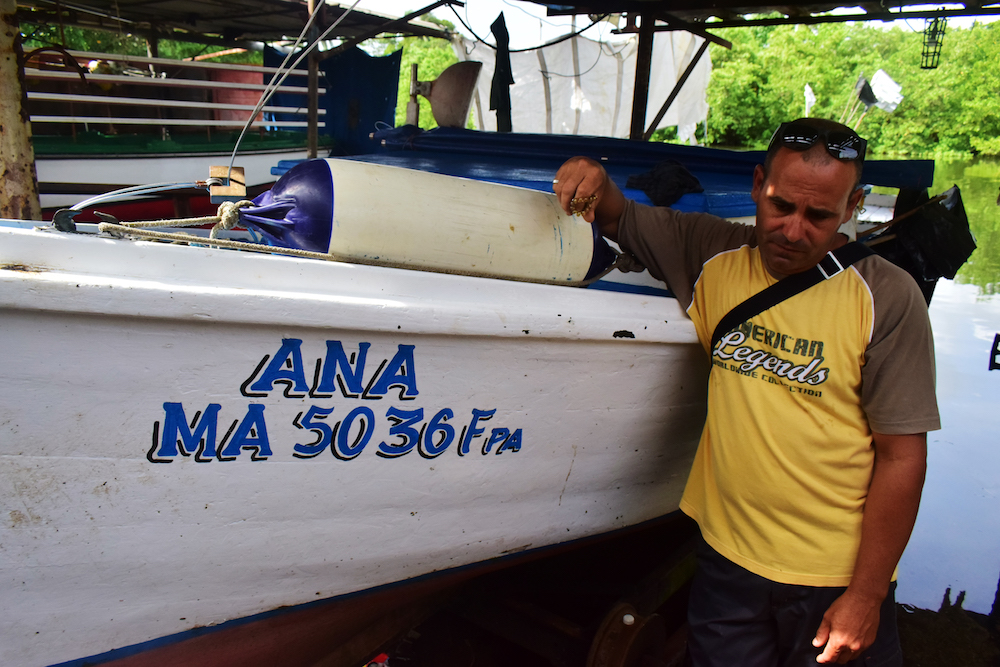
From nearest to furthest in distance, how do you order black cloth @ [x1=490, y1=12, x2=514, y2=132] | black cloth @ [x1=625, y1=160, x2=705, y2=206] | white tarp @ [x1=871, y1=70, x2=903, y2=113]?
black cloth @ [x1=625, y1=160, x2=705, y2=206]
black cloth @ [x1=490, y1=12, x2=514, y2=132]
white tarp @ [x1=871, y1=70, x2=903, y2=113]

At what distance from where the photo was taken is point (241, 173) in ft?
6.14

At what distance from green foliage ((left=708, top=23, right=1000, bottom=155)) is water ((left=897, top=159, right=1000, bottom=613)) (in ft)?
70.5

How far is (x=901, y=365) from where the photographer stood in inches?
53.3

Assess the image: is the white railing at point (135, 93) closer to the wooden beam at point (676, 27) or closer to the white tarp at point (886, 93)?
the wooden beam at point (676, 27)

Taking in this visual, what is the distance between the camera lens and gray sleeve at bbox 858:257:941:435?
1.36 m

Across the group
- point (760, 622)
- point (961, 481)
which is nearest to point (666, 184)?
point (760, 622)

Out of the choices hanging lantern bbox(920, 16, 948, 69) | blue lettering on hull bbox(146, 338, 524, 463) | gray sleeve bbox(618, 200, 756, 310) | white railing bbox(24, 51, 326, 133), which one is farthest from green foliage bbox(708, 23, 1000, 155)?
blue lettering on hull bbox(146, 338, 524, 463)

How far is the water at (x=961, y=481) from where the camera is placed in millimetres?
2838

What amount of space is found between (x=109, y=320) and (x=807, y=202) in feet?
4.79

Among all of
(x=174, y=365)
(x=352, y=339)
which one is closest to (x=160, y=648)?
(x=174, y=365)

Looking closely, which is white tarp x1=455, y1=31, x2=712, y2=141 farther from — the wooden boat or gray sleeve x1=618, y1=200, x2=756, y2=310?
the wooden boat


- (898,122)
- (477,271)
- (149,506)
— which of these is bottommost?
(149,506)

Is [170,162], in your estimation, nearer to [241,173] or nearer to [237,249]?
[241,173]

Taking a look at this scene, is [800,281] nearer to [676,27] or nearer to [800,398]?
[800,398]
